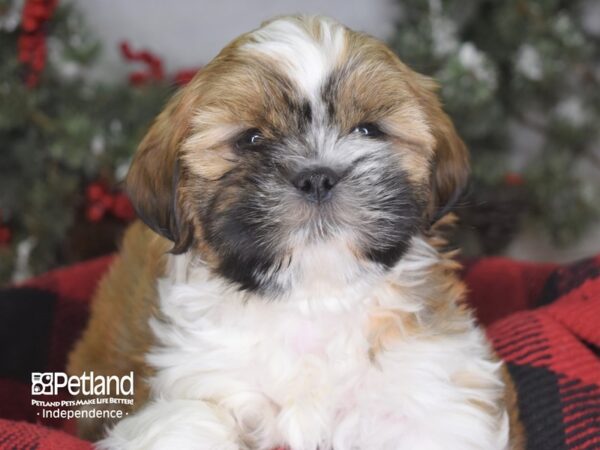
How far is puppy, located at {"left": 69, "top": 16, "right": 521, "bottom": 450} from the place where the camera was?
1702 mm

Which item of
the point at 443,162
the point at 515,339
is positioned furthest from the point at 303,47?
the point at 515,339

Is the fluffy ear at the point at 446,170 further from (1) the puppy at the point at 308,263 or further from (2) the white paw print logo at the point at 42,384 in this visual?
(2) the white paw print logo at the point at 42,384

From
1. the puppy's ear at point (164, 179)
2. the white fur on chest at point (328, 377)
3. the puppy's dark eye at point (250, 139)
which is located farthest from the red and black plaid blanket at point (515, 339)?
the puppy's dark eye at point (250, 139)

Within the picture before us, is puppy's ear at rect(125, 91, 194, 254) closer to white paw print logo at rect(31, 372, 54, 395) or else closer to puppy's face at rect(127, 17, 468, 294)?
puppy's face at rect(127, 17, 468, 294)

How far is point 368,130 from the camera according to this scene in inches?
72.4

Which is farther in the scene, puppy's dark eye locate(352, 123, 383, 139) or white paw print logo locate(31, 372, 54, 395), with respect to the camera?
white paw print logo locate(31, 372, 54, 395)

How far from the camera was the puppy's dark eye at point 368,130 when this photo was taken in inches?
71.5

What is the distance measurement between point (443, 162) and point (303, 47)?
0.47m

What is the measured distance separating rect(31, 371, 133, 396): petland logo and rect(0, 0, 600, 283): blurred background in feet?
3.64

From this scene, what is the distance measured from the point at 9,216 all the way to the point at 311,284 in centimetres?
253

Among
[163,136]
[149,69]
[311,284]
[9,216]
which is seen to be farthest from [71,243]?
[311,284]

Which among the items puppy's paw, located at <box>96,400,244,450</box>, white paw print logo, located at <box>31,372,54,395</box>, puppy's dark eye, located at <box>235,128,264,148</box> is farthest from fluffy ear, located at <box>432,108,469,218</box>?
white paw print logo, located at <box>31,372,54,395</box>

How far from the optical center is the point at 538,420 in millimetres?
2090

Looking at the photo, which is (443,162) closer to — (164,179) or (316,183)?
(316,183)
